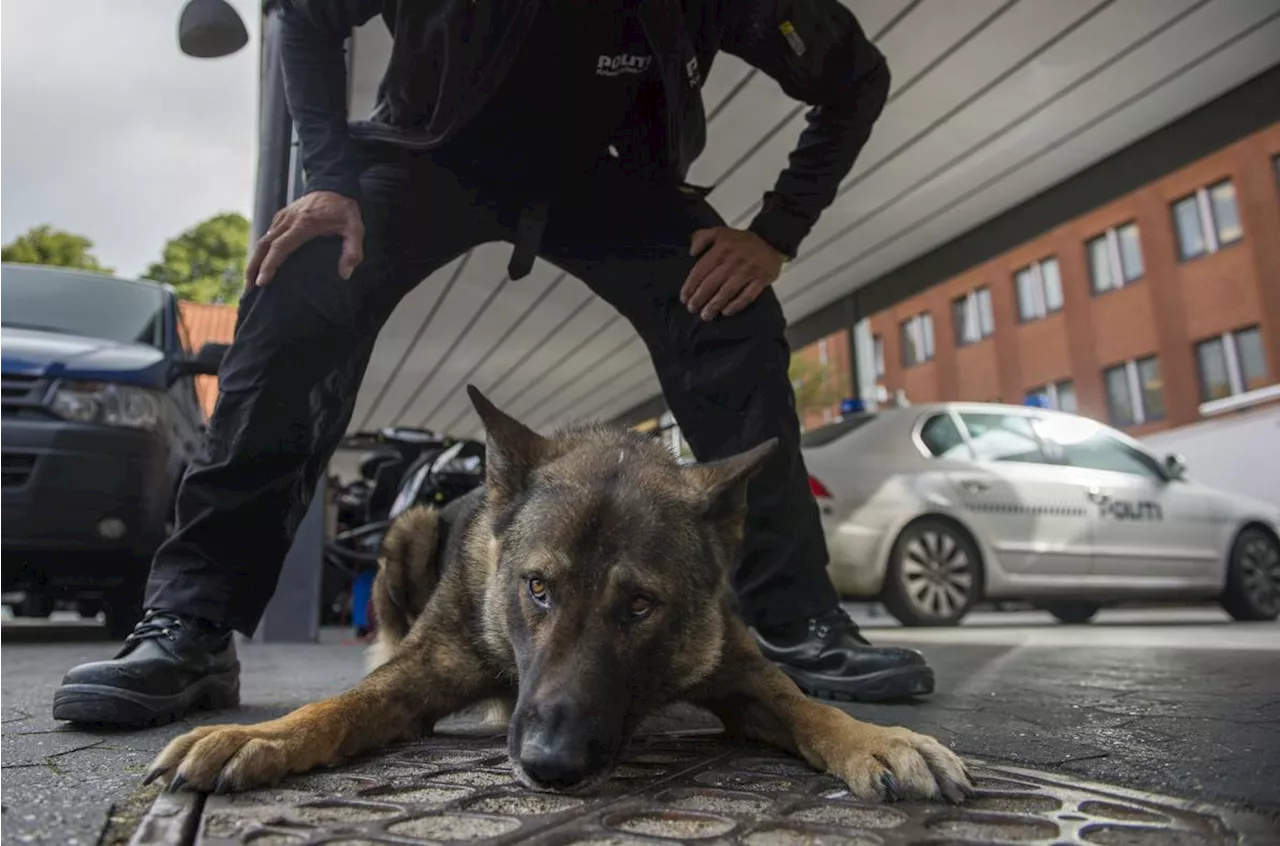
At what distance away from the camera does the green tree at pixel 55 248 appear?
25.2 m

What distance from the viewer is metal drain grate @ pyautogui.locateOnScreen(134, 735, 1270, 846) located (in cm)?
143

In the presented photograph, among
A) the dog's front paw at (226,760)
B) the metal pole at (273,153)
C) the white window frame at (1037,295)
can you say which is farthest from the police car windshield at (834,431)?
the white window frame at (1037,295)

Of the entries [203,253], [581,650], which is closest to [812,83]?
[581,650]

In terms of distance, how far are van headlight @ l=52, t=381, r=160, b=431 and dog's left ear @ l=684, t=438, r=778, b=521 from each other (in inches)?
195

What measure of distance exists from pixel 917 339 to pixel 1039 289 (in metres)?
4.64

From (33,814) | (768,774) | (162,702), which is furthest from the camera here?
(162,702)

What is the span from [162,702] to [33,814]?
37.4 inches

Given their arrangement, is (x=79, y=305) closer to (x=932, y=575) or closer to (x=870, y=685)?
(x=870, y=685)

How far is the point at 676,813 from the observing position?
1592 mm

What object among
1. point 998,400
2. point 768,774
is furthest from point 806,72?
point 998,400

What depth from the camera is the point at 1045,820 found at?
155 cm

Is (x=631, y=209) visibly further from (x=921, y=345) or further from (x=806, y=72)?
(x=921, y=345)

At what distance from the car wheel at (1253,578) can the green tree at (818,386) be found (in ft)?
36.8

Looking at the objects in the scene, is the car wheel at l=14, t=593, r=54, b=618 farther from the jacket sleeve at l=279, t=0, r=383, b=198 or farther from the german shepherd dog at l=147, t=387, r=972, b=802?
the german shepherd dog at l=147, t=387, r=972, b=802
